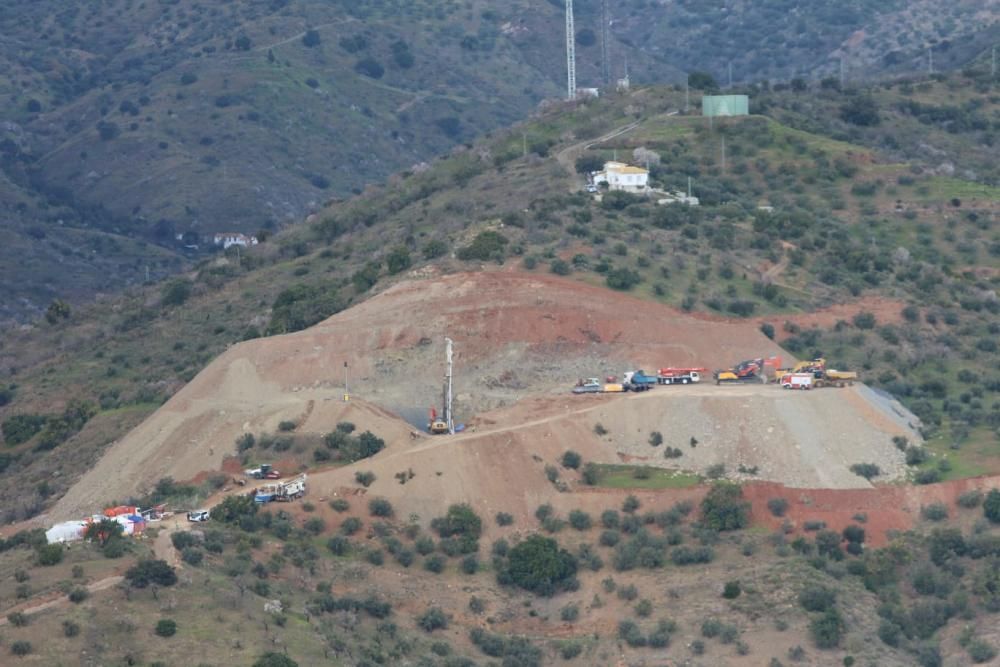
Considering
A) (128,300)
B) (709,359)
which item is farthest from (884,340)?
(128,300)

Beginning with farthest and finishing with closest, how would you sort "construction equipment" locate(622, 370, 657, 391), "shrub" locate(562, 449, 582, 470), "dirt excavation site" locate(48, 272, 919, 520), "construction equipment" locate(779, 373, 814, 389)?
"construction equipment" locate(622, 370, 657, 391), "construction equipment" locate(779, 373, 814, 389), "shrub" locate(562, 449, 582, 470), "dirt excavation site" locate(48, 272, 919, 520)

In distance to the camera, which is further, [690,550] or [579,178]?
[579,178]

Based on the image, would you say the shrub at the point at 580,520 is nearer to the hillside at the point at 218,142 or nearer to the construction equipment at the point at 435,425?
Answer: the construction equipment at the point at 435,425

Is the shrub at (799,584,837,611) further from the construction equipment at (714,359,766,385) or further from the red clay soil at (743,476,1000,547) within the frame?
the construction equipment at (714,359,766,385)

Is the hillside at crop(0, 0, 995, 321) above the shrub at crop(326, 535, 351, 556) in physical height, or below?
below

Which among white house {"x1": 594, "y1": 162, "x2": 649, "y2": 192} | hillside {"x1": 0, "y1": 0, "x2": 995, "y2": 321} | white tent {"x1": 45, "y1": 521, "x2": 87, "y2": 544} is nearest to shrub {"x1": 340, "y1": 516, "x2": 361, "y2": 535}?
white tent {"x1": 45, "y1": 521, "x2": 87, "y2": 544}

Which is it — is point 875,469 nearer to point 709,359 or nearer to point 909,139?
point 709,359

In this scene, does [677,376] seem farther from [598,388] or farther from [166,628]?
[166,628]
